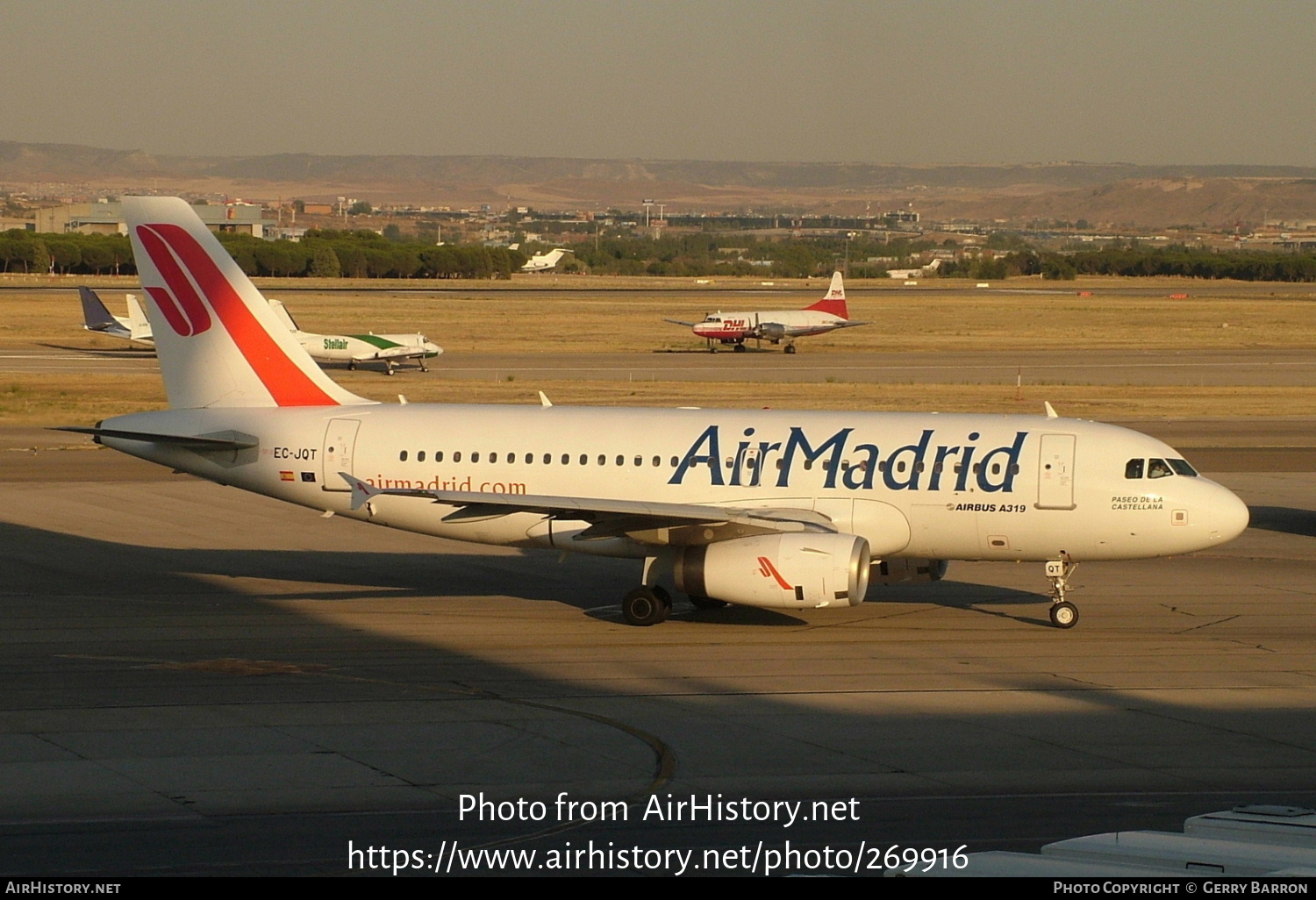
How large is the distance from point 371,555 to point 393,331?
75.1 metres

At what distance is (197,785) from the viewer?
18.2 metres

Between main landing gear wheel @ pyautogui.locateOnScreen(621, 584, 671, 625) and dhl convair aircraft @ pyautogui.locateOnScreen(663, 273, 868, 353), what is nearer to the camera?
main landing gear wheel @ pyautogui.locateOnScreen(621, 584, 671, 625)

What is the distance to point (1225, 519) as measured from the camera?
28438 millimetres

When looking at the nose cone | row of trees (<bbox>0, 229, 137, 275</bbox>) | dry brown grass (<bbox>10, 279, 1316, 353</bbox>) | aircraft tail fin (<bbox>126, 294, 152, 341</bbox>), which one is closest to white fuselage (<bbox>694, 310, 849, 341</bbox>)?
dry brown grass (<bbox>10, 279, 1316, 353</bbox>)

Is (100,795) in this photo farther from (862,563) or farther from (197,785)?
(862,563)

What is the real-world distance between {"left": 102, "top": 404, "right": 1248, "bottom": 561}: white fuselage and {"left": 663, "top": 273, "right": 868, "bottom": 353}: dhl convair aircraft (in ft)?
232

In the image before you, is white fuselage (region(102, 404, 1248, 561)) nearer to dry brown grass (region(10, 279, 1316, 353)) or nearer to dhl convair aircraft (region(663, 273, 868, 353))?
dry brown grass (region(10, 279, 1316, 353))

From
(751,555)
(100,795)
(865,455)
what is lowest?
(100,795)

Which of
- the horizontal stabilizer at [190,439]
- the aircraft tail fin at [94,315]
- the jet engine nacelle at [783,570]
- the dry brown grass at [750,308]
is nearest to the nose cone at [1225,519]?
the jet engine nacelle at [783,570]

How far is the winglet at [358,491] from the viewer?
92.6ft

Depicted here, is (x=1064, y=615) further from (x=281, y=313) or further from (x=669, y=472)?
(x=281, y=313)

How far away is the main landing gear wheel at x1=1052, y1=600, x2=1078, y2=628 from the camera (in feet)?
94.7

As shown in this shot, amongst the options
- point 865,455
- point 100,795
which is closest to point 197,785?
point 100,795

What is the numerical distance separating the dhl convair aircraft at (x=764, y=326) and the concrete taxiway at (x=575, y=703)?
6626cm
